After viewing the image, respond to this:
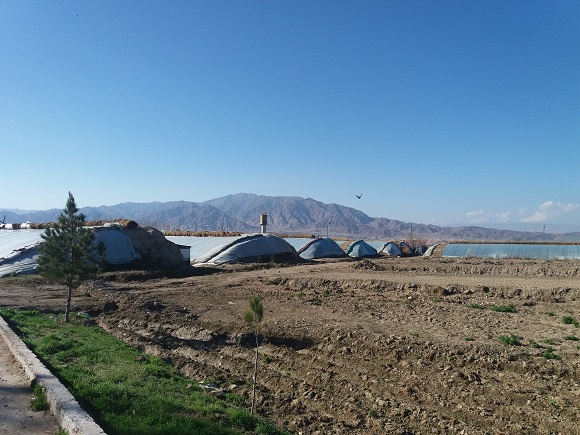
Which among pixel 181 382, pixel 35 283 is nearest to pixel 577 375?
pixel 181 382

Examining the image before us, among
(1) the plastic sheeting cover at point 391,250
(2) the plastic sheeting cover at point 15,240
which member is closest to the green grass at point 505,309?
(2) the plastic sheeting cover at point 15,240

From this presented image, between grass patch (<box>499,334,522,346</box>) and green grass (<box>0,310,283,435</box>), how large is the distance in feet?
25.5

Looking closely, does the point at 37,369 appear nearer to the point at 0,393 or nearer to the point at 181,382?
the point at 0,393

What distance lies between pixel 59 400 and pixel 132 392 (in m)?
1.62

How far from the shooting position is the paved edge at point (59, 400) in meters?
5.53

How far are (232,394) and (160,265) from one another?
3094 centimetres

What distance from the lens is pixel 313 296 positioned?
22.4 meters

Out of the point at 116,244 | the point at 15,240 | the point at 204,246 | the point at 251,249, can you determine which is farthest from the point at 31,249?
the point at 251,249

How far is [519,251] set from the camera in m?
64.0

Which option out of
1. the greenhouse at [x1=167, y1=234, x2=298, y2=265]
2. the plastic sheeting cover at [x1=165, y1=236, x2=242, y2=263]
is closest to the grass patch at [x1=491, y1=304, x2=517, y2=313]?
the greenhouse at [x1=167, y1=234, x2=298, y2=265]

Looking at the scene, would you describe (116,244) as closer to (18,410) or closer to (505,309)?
(505,309)

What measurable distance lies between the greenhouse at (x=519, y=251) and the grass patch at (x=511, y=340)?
169ft

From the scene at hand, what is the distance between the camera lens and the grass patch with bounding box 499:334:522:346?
12.1 metres

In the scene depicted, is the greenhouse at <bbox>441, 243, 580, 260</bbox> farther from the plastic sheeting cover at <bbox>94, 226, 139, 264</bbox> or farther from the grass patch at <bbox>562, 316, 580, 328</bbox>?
the grass patch at <bbox>562, 316, 580, 328</bbox>
